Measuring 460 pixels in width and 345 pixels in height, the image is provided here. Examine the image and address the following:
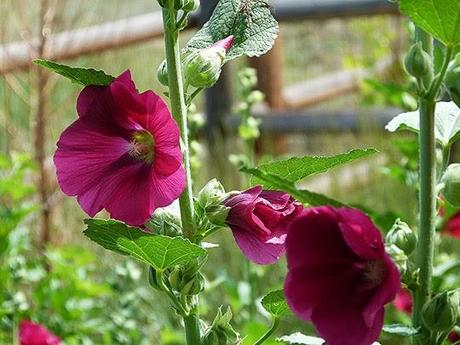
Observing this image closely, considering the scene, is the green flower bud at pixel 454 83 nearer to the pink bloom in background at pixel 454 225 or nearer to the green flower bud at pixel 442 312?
the green flower bud at pixel 442 312

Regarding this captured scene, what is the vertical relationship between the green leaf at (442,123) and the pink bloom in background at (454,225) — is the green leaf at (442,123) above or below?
above

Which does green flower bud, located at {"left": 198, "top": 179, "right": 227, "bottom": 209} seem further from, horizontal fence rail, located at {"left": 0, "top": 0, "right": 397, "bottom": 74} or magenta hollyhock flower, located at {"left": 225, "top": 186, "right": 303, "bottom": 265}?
horizontal fence rail, located at {"left": 0, "top": 0, "right": 397, "bottom": 74}

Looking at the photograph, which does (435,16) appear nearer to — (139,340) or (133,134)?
(133,134)

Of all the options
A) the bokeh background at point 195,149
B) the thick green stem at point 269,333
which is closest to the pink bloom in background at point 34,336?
the bokeh background at point 195,149

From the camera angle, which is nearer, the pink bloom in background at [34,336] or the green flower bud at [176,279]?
the green flower bud at [176,279]

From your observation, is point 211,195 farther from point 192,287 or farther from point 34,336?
point 34,336

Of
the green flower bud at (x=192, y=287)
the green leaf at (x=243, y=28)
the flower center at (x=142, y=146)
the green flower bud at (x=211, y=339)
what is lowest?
the green flower bud at (x=211, y=339)

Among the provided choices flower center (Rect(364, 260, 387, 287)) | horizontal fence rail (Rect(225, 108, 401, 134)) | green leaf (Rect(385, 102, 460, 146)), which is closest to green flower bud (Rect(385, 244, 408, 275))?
flower center (Rect(364, 260, 387, 287))

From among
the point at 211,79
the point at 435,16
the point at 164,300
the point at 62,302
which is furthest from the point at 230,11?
the point at 164,300

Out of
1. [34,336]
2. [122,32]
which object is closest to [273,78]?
[122,32]
